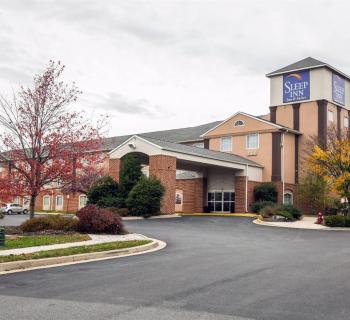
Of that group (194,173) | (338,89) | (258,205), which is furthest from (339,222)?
(338,89)

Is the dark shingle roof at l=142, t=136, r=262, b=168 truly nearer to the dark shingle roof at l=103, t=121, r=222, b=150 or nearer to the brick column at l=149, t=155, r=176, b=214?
the brick column at l=149, t=155, r=176, b=214

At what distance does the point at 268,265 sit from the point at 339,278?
212 centimetres

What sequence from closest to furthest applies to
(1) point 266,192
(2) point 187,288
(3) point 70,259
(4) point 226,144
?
(2) point 187,288 → (3) point 70,259 → (1) point 266,192 → (4) point 226,144

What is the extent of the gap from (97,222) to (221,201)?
26422 millimetres

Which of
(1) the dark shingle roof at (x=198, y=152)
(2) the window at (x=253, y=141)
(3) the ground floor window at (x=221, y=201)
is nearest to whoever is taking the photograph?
(1) the dark shingle roof at (x=198, y=152)

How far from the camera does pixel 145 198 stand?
3394 cm

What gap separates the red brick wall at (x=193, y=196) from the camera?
4612 cm

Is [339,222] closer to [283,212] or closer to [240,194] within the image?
[283,212]

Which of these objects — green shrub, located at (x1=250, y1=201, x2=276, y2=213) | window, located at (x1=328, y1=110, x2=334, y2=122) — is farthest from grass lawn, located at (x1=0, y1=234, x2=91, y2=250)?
window, located at (x1=328, y1=110, x2=334, y2=122)

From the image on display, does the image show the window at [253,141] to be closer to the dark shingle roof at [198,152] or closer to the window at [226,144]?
the dark shingle roof at [198,152]

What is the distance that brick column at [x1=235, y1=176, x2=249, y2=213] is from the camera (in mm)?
42125

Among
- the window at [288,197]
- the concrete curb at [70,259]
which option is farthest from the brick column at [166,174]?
the concrete curb at [70,259]

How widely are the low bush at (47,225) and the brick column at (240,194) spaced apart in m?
24.1

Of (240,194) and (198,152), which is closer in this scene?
(198,152)
